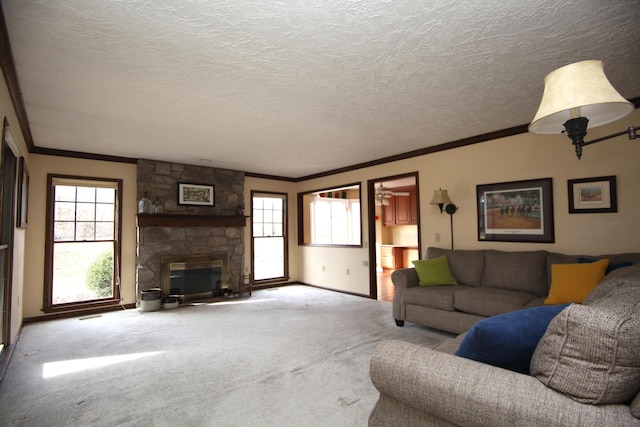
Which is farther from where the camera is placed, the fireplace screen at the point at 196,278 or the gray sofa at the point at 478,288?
the fireplace screen at the point at 196,278

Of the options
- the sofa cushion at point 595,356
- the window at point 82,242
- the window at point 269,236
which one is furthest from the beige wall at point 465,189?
the sofa cushion at point 595,356

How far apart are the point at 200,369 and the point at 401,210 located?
7.09 metres

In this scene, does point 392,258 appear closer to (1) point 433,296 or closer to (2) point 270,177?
(2) point 270,177

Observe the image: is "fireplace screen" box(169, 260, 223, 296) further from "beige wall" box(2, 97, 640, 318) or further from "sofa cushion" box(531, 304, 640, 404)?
"sofa cushion" box(531, 304, 640, 404)

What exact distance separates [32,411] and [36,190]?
3455 millimetres

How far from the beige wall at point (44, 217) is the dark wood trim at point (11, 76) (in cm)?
107

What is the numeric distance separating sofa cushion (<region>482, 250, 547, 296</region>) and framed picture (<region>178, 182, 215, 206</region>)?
15.2 feet

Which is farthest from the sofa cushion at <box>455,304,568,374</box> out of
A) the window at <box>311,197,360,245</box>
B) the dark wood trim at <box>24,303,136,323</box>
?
the window at <box>311,197,360,245</box>

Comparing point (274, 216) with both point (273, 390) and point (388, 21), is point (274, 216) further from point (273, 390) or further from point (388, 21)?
point (388, 21)

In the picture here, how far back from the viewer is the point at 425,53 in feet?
7.47

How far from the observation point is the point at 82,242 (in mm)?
4980

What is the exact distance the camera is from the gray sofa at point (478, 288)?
10.7ft

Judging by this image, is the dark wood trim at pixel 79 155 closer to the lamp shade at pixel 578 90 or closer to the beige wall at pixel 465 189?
the beige wall at pixel 465 189

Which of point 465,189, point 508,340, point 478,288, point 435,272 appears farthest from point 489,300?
point 508,340
